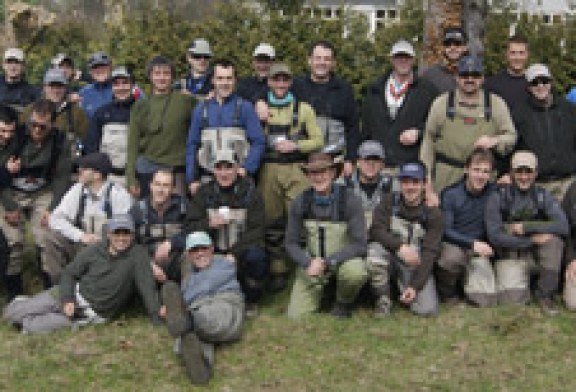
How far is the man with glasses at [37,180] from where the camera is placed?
7414 mm

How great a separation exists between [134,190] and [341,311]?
2455 mm

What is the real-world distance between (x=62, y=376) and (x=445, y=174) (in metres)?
3.92

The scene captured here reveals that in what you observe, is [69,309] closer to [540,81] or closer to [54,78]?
[54,78]

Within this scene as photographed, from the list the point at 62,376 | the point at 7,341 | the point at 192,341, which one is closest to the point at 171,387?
the point at 192,341

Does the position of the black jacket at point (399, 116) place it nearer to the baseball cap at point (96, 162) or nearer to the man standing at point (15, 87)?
the baseball cap at point (96, 162)

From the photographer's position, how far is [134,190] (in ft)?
24.7

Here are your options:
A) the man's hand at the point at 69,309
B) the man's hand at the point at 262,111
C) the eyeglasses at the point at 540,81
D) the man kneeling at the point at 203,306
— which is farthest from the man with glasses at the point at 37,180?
the eyeglasses at the point at 540,81

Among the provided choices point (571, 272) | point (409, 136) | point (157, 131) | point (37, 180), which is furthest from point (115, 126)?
point (571, 272)

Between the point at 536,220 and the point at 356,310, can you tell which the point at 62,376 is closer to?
the point at 356,310

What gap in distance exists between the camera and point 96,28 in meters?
30.2

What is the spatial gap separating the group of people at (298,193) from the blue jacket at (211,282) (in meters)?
0.02

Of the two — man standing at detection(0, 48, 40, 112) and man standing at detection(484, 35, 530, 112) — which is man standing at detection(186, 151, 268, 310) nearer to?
man standing at detection(484, 35, 530, 112)

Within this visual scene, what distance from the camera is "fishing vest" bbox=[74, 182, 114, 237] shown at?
23.3ft

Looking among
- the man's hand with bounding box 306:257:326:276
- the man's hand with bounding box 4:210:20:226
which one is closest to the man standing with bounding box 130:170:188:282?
the man's hand with bounding box 306:257:326:276
